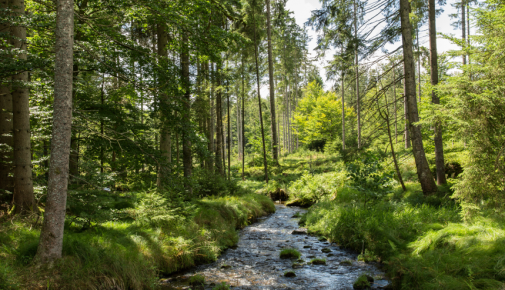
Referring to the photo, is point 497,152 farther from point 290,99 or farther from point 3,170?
point 290,99

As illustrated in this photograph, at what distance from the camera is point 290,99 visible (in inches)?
1507

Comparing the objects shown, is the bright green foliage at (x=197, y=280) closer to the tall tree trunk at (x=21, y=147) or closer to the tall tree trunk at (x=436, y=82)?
the tall tree trunk at (x=21, y=147)

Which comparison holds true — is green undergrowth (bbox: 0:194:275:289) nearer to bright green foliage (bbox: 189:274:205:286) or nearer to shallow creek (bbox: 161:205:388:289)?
shallow creek (bbox: 161:205:388:289)

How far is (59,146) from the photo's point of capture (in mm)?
4273

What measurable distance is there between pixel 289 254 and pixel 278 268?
88cm

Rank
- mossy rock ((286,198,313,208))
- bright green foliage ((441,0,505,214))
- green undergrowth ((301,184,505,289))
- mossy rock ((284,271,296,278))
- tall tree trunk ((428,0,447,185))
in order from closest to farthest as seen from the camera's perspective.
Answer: green undergrowth ((301,184,505,289))
mossy rock ((284,271,296,278))
bright green foliage ((441,0,505,214))
tall tree trunk ((428,0,447,185))
mossy rock ((286,198,313,208))

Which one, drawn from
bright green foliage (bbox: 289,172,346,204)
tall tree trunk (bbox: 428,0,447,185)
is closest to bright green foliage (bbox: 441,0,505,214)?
tall tree trunk (bbox: 428,0,447,185)

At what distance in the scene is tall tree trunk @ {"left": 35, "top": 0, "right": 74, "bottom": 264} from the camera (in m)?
4.23

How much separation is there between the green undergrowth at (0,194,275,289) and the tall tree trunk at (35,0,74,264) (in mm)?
306

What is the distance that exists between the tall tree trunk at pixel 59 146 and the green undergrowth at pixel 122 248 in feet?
1.00

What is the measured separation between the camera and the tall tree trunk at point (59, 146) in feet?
13.9

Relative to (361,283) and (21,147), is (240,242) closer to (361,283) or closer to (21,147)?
(361,283)

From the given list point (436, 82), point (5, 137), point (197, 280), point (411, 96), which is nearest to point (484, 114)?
point (411, 96)

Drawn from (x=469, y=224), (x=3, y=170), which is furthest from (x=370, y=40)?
(x=3, y=170)
